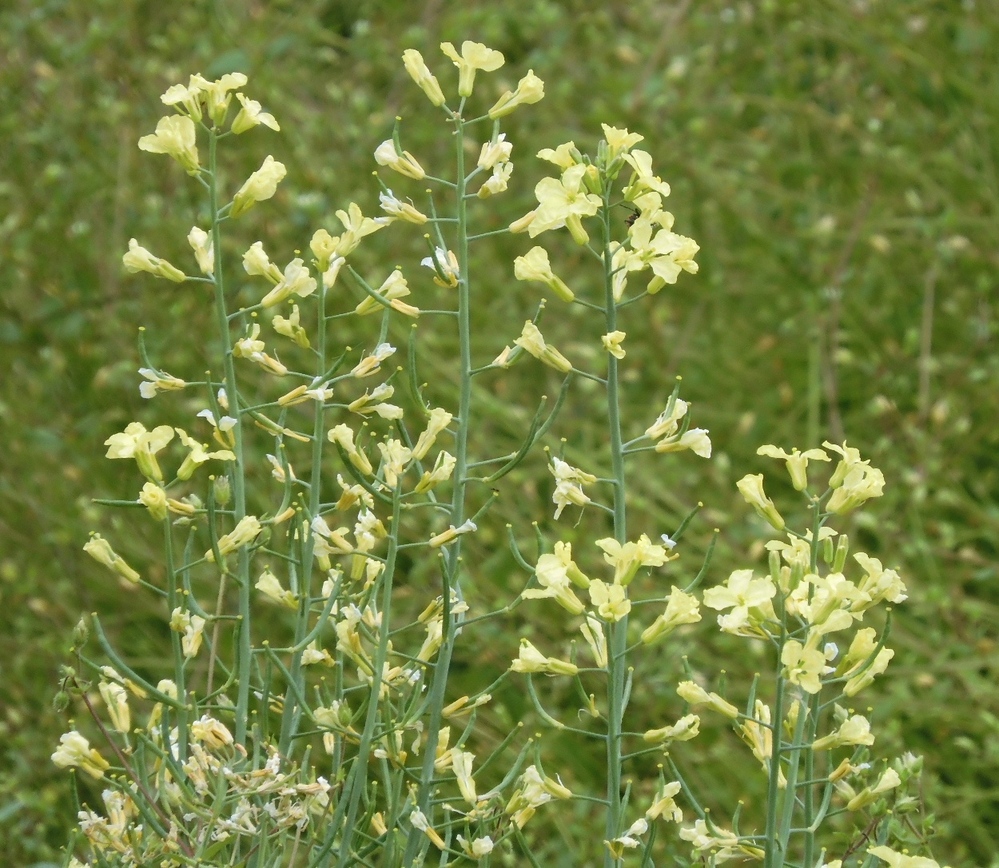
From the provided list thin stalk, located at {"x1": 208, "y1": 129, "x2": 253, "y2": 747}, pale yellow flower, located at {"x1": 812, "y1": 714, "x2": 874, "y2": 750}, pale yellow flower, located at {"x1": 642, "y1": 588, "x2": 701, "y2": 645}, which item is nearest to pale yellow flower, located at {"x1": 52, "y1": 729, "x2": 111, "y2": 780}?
thin stalk, located at {"x1": 208, "y1": 129, "x2": 253, "y2": 747}

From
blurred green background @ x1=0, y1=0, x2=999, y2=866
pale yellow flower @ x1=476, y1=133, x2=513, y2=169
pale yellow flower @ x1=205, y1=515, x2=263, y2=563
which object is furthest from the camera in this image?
blurred green background @ x1=0, y1=0, x2=999, y2=866

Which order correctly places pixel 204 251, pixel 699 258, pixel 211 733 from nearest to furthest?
pixel 211 733, pixel 204 251, pixel 699 258

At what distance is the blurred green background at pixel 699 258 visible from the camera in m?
2.77

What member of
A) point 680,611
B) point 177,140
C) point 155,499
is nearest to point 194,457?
point 155,499

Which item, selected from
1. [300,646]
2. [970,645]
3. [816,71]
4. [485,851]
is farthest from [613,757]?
[816,71]

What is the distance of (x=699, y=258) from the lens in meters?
3.80

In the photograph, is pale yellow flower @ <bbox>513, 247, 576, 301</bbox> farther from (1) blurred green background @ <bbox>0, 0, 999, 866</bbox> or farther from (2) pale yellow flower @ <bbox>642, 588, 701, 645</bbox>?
(1) blurred green background @ <bbox>0, 0, 999, 866</bbox>

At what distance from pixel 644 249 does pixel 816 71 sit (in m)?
3.07

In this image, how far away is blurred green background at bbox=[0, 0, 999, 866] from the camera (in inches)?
109

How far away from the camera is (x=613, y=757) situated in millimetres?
1139

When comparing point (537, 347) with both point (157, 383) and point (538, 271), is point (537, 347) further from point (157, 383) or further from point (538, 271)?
point (157, 383)

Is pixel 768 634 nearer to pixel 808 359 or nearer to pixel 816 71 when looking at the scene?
pixel 808 359

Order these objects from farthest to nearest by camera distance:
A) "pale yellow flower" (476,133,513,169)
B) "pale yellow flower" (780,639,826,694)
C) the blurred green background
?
the blurred green background < "pale yellow flower" (476,133,513,169) < "pale yellow flower" (780,639,826,694)

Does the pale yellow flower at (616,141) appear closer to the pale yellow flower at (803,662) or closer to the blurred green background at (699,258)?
the pale yellow flower at (803,662)
